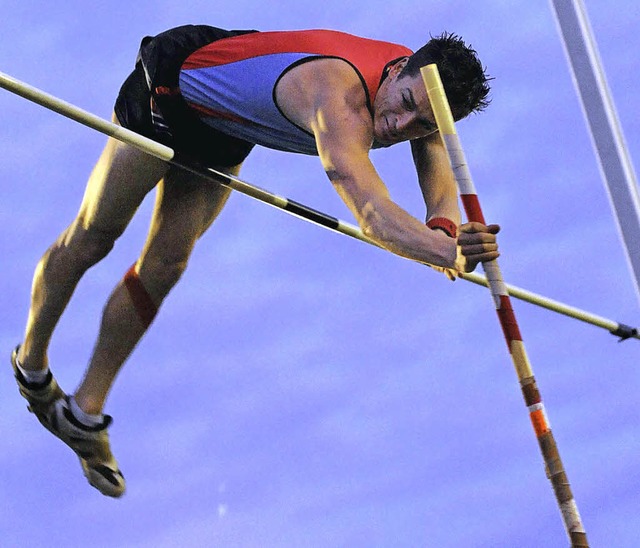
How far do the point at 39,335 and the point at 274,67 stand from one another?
1535mm

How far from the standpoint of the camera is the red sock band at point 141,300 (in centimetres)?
627

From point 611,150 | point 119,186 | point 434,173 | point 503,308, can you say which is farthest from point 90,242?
point 611,150

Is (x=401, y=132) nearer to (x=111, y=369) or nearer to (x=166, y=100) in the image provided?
(x=166, y=100)

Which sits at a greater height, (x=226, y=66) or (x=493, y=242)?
(x=226, y=66)

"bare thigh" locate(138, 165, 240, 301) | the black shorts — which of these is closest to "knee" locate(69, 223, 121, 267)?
"bare thigh" locate(138, 165, 240, 301)

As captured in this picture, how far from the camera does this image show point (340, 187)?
210 inches

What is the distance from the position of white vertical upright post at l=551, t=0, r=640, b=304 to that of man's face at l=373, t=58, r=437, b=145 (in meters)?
0.57

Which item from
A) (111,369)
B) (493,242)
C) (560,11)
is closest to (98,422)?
(111,369)

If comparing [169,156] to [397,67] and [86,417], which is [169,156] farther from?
[86,417]

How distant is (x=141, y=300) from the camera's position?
20.6 ft

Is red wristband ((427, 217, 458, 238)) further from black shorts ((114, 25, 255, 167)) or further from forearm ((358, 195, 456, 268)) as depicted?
black shorts ((114, 25, 255, 167))

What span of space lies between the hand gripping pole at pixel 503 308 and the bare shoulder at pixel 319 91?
0.41 meters

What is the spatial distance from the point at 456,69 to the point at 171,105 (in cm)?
119

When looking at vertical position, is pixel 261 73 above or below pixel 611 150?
above
